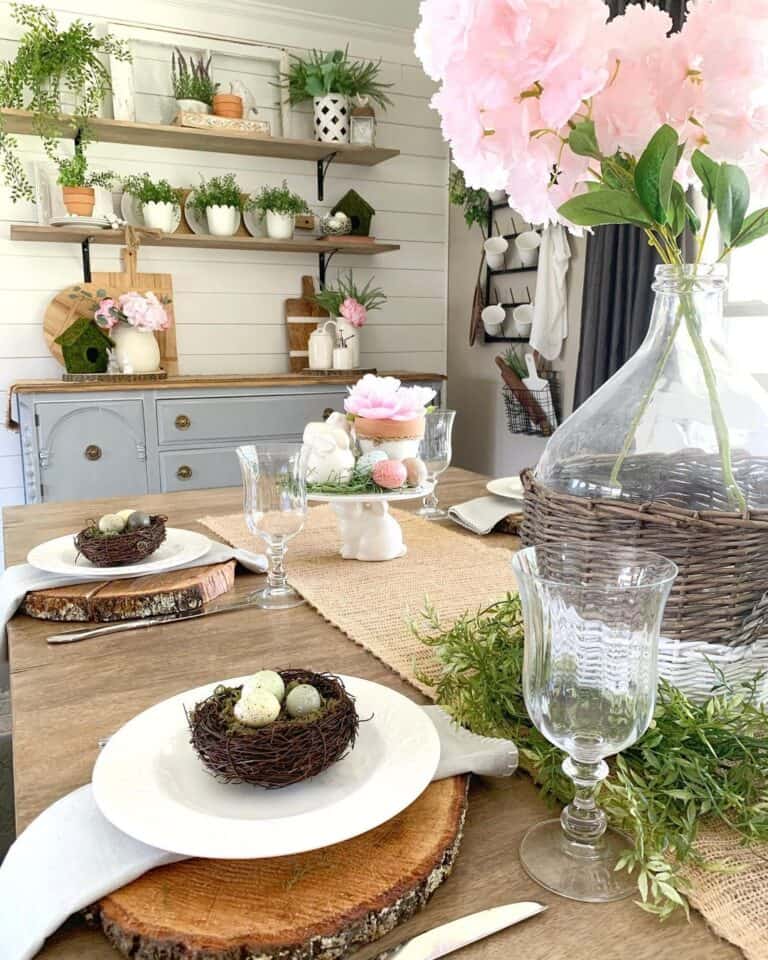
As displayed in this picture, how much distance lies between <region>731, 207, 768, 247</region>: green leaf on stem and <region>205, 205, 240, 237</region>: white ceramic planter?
288 cm

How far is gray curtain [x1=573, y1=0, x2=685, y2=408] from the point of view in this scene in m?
2.53

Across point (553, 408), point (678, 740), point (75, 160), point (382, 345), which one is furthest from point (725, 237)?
point (382, 345)

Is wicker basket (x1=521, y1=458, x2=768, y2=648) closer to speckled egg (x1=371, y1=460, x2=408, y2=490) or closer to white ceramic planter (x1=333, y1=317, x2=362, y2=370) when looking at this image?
speckled egg (x1=371, y1=460, x2=408, y2=490)

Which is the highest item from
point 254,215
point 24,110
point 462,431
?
point 24,110

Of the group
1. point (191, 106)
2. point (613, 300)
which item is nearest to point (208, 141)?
point (191, 106)

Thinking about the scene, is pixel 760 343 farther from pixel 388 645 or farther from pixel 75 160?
pixel 75 160

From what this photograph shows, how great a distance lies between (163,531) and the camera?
1.13m

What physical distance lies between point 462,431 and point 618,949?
11.7 ft

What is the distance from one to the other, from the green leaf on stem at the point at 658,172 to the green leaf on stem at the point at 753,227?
64 mm

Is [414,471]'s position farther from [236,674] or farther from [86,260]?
[86,260]

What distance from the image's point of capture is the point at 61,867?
1.57 feet

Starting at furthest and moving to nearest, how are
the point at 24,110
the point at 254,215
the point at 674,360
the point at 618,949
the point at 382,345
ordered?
the point at 382,345 < the point at 254,215 < the point at 24,110 < the point at 674,360 < the point at 618,949

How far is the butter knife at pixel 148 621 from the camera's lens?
0.91 meters

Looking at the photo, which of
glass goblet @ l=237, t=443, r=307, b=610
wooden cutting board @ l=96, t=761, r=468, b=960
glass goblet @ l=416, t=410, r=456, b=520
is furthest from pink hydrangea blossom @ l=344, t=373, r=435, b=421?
wooden cutting board @ l=96, t=761, r=468, b=960
